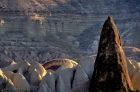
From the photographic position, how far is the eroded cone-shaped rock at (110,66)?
771 inches

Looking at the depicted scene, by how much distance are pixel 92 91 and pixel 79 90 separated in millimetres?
1512

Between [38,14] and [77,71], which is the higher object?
[77,71]

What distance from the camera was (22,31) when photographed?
113 m

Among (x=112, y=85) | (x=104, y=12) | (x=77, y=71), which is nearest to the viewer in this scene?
(x=112, y=85)

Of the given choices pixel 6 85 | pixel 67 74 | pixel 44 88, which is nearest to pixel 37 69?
pixel 67 74

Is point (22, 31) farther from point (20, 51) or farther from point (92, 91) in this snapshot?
point (92, 91)

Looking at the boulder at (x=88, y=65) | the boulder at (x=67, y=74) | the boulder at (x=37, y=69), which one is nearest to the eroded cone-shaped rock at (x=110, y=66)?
the boulder at (x=67, y=74)

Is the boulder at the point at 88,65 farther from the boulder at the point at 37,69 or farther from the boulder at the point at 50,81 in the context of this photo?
the boulder at the point at 37,69

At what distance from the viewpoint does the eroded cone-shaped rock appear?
19578mm

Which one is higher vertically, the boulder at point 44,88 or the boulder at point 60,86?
the boulder at point 44,88

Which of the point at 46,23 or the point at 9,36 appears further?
the point at 46,23

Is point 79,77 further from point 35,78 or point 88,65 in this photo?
point 35,78

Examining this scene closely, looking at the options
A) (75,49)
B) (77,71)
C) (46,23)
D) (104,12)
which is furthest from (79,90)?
(104,12)

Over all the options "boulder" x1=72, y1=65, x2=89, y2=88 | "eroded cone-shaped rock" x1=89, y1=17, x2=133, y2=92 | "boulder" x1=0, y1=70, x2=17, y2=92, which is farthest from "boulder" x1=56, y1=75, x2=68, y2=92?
"eroded cone-shaped rock" x1=89, y1=17, x2=133, y2=92
